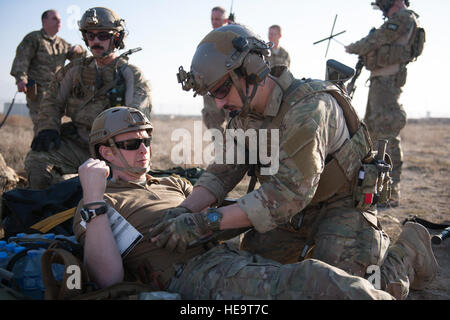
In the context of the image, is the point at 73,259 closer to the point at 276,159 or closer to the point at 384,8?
the point at 276,159

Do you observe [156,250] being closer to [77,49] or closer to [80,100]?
[80,100]

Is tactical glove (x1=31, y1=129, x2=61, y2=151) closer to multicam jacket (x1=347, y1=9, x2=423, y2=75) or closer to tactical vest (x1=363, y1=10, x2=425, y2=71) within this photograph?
multicam jacket (x1=347, y1=9, x2=423, y2=75)

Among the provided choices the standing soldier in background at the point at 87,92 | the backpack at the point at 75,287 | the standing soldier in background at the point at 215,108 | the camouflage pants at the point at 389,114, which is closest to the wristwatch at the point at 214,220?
the backpack at the point at 75,287

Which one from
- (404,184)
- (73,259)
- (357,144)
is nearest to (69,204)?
(73,259)

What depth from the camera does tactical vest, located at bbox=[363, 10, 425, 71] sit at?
7.45m

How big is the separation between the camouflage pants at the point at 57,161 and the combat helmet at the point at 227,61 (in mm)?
2839

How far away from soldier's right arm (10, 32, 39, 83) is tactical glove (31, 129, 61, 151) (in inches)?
140

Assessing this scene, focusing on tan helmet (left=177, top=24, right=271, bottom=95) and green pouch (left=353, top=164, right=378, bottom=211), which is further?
green pouch (left=353, top=164, right=378, bottom=211)

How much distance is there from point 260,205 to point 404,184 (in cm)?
753

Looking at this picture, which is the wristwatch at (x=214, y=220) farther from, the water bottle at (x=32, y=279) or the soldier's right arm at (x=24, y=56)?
the soldier's right arm at (x=24, y=56)

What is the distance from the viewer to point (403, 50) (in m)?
7.47

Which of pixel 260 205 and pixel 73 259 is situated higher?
pixel 260 205

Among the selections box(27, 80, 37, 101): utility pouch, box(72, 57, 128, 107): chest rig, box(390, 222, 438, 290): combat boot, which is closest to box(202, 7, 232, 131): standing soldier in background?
box(27, 80, 37, 101): utility pouch
